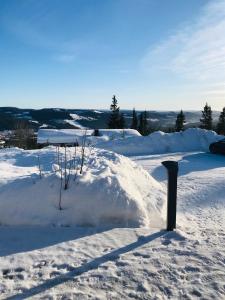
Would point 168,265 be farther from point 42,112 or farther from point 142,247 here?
point 42,112

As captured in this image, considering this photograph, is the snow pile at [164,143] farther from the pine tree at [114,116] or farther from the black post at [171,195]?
the pine tree at [114,116]

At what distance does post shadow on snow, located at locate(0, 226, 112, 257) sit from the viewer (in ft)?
15.6

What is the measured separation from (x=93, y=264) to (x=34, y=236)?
1.27 m

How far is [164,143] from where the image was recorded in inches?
873

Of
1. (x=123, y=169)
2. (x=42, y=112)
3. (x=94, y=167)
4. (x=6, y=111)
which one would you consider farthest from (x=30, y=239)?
(x=6, y=111)

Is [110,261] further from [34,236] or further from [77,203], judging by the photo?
[77,203]

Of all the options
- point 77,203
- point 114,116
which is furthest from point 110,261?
point 114,116

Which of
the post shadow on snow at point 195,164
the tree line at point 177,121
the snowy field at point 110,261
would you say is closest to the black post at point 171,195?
the snowy field at point 110,261

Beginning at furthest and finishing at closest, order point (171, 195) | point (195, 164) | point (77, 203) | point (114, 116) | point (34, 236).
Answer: point (114, 116) < point (195, 164) < point (77, 203) < point (171, 195) < point (34, 236)

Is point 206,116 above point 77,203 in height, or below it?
above

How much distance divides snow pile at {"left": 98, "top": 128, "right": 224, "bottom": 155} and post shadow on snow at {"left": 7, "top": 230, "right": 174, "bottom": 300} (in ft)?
50.1

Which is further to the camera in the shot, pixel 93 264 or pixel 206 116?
pixel 206 116

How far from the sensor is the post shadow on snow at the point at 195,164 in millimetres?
12700

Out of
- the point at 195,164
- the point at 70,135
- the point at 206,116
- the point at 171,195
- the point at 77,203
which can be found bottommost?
the point at 195,164
